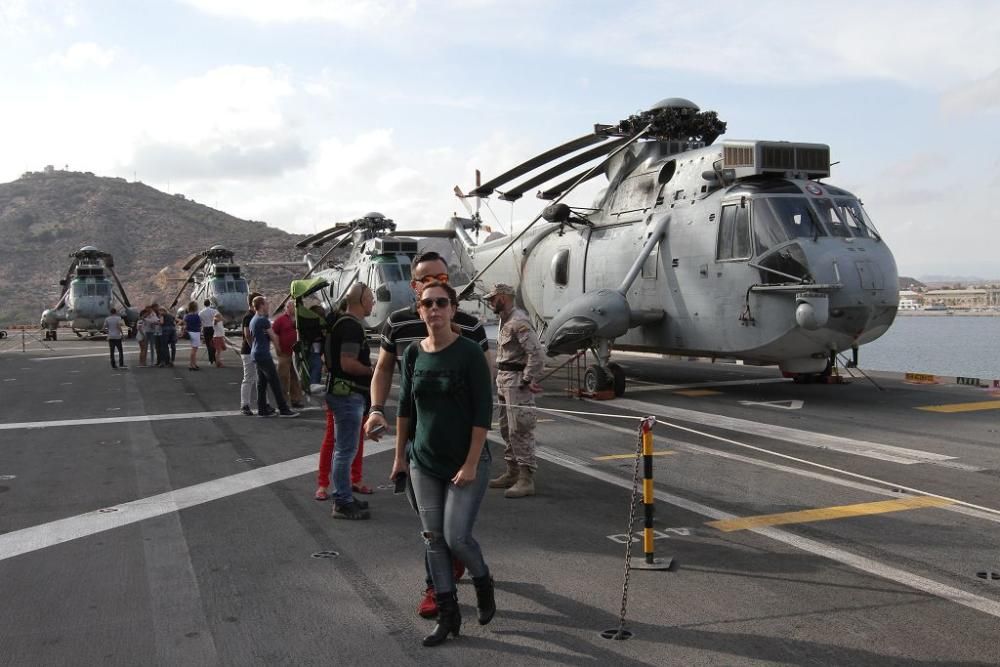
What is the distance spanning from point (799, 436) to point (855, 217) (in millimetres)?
4769

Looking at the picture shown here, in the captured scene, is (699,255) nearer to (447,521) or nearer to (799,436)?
(799,436)

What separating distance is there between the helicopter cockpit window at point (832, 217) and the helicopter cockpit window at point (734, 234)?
115cm

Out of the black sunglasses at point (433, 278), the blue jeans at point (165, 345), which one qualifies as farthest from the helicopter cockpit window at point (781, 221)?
the blue jeans at point (165, 345)

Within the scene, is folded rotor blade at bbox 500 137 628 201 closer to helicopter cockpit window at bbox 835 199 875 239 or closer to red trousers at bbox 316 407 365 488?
helicopter cockpit window at bbox 835 199 875 239

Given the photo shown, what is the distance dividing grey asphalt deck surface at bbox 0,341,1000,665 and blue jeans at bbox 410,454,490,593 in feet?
1.22

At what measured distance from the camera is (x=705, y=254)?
45.7 feet

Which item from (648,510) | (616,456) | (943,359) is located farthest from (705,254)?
(943,359)

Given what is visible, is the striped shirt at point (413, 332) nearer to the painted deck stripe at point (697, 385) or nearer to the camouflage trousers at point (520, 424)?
the camouflage trousers at point (520, 424)

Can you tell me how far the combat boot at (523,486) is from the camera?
752 centimetres

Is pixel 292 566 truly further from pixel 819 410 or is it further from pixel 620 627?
pixel 819 410

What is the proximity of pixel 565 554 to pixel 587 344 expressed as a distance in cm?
915

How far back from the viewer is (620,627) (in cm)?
434

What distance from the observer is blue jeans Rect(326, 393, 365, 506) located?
22.3 ft

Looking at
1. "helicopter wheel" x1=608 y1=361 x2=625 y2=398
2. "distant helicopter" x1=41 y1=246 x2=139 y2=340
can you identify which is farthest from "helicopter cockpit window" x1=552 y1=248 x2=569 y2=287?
"distant helicopter" x1=41 y1=246 x2=139 y2=340
